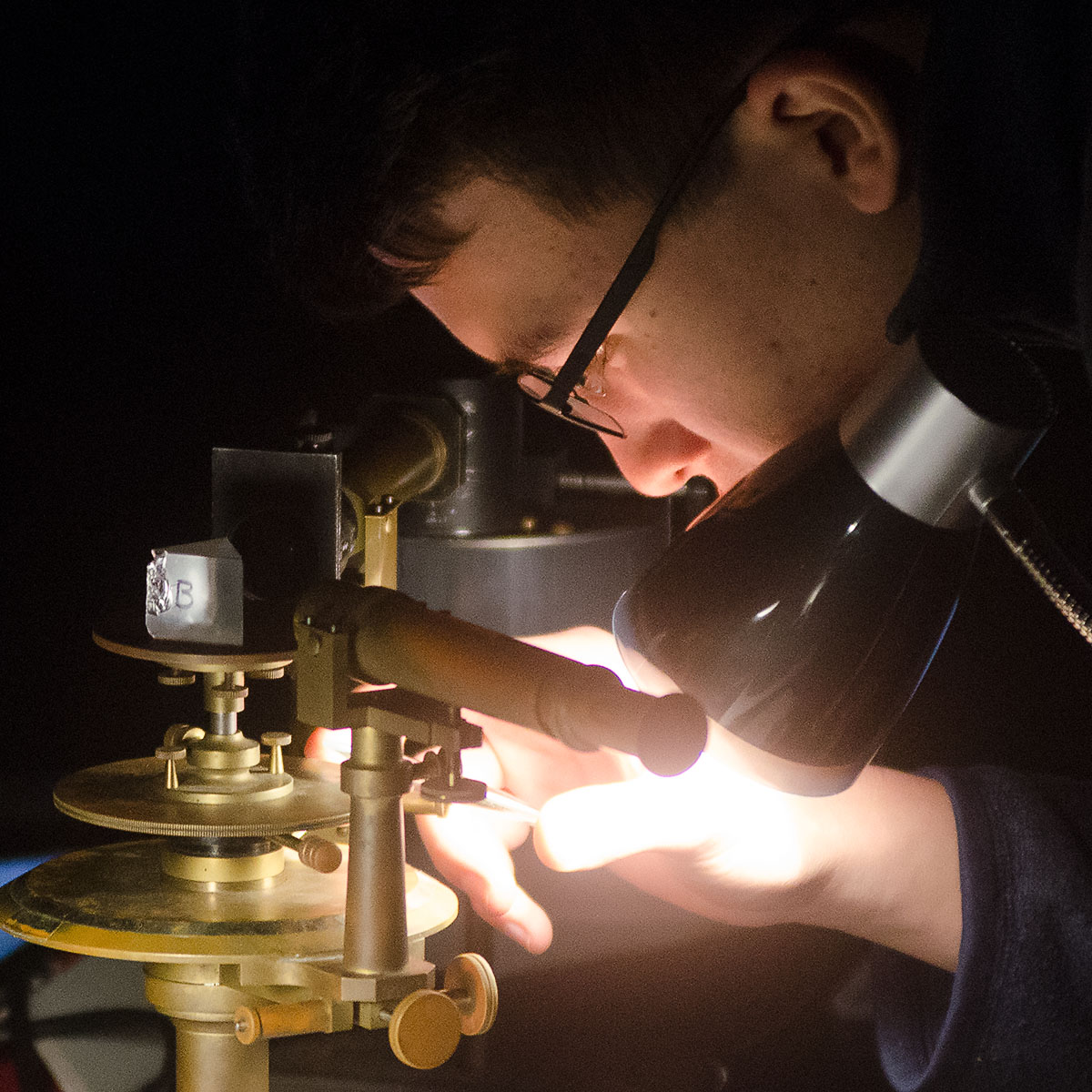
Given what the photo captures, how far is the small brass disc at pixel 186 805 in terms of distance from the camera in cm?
73

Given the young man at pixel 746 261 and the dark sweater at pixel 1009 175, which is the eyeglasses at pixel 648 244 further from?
the dark sweater at pixel 1009 175

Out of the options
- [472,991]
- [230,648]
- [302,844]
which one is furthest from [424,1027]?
[230,648]

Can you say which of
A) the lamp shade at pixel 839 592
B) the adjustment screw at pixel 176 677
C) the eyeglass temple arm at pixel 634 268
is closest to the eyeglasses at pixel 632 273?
the eyeglass temple arm at pixel 634 268

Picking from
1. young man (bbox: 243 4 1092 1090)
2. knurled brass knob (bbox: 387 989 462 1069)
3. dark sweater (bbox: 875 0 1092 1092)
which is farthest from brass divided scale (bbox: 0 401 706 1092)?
dark sweater (bbox: 875 0 1092 1092)

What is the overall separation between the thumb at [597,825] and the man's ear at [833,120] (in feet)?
1.29

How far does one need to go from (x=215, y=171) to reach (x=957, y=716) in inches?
45.1

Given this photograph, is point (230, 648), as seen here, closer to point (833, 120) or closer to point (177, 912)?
point (177, 912)

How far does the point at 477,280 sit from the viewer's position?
0.84 m

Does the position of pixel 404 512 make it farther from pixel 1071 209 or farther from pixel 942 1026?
pixel 1071 209

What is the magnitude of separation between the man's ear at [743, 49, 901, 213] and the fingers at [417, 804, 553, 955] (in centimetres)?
54

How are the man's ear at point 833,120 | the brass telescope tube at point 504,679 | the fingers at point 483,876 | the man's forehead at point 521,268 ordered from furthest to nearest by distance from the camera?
the fingers at point 483,876, the man's forehead at point 521,268, the man's ear at point 833,120, the brass telescope tube at point 504,679

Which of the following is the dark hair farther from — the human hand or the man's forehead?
the human hand

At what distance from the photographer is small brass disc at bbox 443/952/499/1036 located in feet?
2.33

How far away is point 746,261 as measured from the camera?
0.76m
